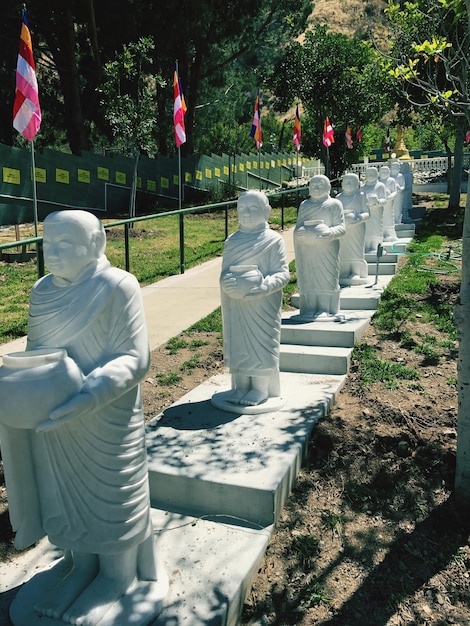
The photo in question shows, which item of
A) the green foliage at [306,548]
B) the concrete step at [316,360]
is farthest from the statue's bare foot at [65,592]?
the concrete step at [316,360]

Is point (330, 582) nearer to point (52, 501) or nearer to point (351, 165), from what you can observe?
point (52, 501)

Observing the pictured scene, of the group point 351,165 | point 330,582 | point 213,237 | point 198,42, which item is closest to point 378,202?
point 213,237

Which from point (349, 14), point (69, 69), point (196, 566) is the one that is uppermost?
point (349, 14)

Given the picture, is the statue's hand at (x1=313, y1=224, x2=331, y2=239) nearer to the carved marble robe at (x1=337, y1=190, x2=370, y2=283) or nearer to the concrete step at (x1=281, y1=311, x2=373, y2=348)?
the concrete step at (x1=281, y1=311, x2=373, y2=348)

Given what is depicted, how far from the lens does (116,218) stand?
17672 mm

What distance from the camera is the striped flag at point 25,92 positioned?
30.0ft

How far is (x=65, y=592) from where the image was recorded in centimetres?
308

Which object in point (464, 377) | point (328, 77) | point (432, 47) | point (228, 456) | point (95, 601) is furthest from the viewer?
point (328, 77)

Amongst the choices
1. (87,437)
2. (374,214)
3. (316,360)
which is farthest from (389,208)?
(87,437)

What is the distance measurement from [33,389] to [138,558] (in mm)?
1248

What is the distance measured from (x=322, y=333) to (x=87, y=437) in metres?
4.69

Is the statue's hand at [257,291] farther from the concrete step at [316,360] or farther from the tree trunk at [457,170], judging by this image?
the tree trunk at [457,170]

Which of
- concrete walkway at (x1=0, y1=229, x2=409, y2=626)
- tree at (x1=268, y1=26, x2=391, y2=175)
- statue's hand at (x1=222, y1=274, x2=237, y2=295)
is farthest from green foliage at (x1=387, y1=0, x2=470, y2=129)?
tree at (x1=268, y1=26, x2=391, y2=175)

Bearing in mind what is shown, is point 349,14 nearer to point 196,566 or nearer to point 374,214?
point 374,214
